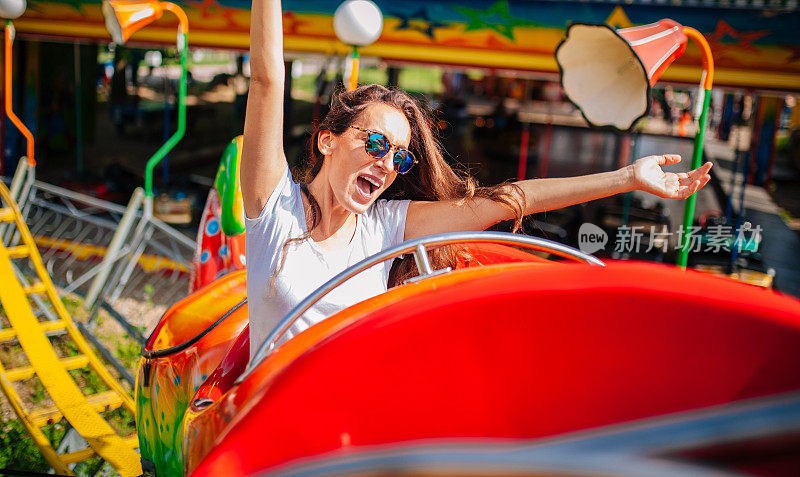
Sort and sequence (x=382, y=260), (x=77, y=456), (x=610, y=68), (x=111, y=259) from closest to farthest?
(x=382, y=260) < (x=610, y=68) < (x=77, y=456) < (x=111, y=259)

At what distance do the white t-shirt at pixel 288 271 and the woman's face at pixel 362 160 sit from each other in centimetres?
11

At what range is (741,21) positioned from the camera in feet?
15.9

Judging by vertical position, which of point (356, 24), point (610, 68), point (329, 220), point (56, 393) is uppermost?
point (356, 24)

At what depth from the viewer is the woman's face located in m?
1.58

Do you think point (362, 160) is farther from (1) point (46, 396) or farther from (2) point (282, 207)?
(1) point (46, 396)

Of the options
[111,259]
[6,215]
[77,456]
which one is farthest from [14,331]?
[111,259]

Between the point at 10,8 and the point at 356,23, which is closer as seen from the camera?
the point at 356,23

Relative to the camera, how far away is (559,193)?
1543 mm

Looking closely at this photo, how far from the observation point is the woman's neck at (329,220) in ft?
5.32

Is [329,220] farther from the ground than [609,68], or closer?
closer

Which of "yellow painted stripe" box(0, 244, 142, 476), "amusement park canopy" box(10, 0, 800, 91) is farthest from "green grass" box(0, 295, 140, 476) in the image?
"amusement park canopy" box(10, 0, 800, 91)

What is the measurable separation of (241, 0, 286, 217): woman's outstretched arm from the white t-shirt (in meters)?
0.06

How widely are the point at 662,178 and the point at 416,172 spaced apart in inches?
23.9

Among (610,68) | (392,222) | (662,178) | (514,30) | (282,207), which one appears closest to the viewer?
(662,178)
